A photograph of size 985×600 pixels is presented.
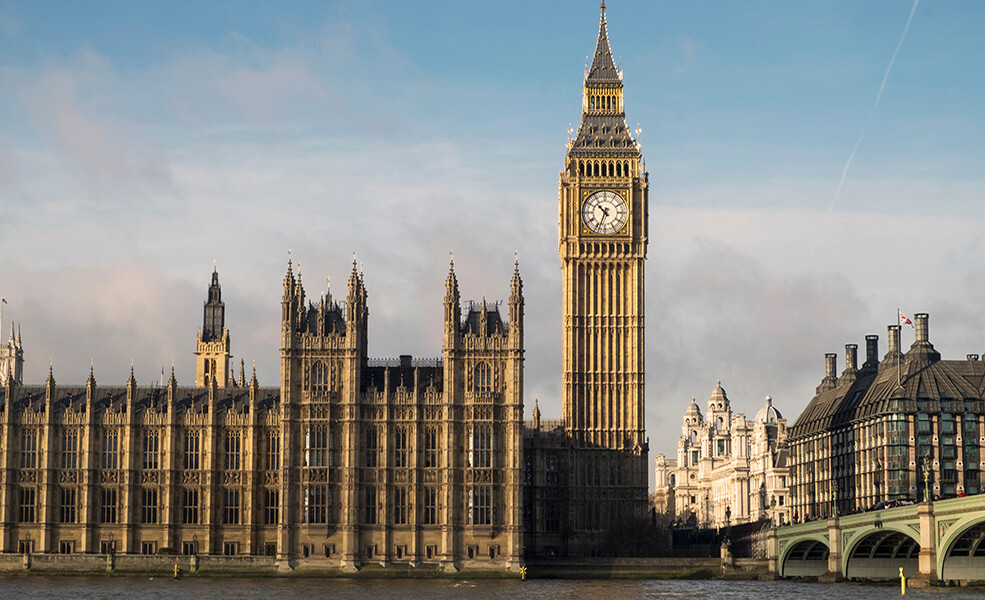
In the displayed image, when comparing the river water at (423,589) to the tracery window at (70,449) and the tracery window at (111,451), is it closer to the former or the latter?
the tracery window at (111,451)

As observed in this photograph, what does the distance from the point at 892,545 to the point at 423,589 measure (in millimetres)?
39214

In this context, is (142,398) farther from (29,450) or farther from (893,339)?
(893,339)

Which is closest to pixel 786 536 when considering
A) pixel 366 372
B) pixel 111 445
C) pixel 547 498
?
pixel 547 498

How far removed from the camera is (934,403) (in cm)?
18300

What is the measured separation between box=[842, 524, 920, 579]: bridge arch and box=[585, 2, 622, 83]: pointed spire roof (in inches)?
2379

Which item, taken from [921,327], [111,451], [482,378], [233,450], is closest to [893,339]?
[921,327]

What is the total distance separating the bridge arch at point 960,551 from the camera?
110m

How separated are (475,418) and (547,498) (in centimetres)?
2166

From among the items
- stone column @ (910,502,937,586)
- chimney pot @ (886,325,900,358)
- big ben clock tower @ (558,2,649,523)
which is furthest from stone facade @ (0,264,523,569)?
chimney pot @ (886,325,900,358)

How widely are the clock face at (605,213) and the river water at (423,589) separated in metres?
40.1

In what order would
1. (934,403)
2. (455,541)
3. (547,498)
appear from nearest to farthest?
(455,541), (547,498), (934,403)

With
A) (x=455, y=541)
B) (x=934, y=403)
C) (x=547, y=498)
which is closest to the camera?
(x=455, y=541)

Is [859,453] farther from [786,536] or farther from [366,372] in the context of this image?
[366,372]

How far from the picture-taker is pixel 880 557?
445ft
